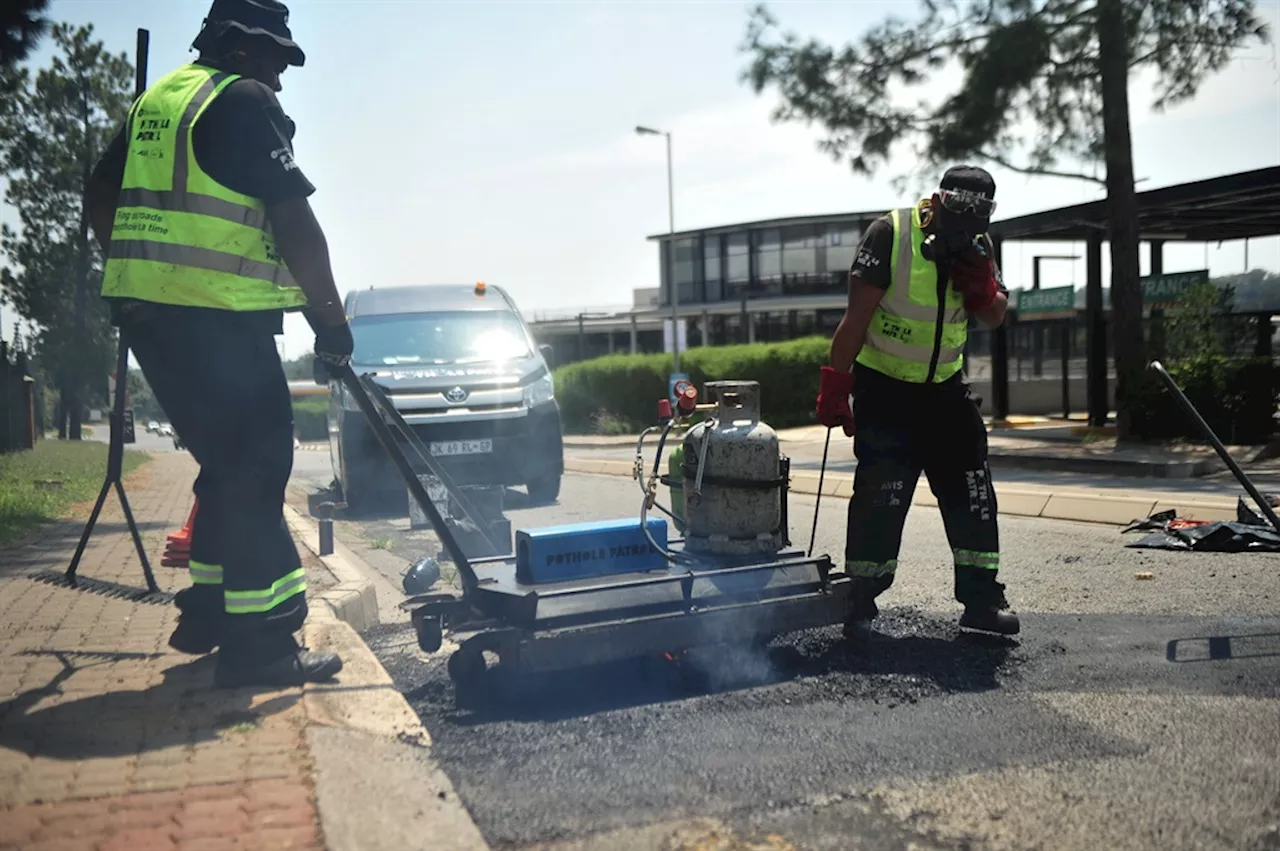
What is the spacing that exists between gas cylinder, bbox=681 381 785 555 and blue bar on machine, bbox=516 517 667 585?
240 millimetres

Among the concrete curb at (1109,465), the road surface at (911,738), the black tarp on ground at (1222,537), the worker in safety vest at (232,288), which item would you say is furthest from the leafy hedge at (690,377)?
the worker in safety vest at (232,288)

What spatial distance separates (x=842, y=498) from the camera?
34.4 feet

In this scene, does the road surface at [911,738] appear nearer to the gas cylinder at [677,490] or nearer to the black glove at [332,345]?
the gas cylinder at [677,490]

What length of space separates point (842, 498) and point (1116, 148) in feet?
23.1

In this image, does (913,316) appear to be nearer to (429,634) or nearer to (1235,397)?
(429,634)

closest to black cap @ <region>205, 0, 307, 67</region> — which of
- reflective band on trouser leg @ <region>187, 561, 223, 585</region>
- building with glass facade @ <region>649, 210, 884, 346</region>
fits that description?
reflective band on trouser leg @ <region>187, 561, 223, 585</region>

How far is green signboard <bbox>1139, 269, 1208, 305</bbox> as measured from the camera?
1677 centimetres

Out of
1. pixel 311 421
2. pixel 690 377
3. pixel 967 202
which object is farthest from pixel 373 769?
pixel 311 421

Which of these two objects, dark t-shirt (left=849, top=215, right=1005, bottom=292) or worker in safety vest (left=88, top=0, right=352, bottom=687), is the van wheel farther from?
worker in safety vest (left=88, top=0, right=352, bottom=687)

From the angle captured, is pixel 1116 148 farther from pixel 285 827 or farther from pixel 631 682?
pixel 285 827

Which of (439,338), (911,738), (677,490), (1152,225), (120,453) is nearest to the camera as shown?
(911,738)

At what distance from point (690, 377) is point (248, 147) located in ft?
82.1

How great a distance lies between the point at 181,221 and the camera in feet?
12.2

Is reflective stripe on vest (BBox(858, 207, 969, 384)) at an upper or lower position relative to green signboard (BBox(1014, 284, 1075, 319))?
lower
